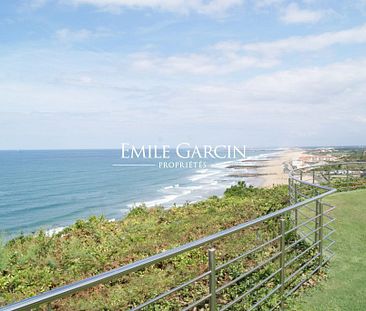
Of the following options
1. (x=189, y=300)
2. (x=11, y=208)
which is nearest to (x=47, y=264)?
(x=189, y=300)

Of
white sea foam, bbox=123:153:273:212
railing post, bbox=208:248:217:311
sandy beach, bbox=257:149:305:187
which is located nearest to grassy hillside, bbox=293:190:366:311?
railing post, bbox=208:248:217:311

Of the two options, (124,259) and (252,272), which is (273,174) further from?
(252,272)

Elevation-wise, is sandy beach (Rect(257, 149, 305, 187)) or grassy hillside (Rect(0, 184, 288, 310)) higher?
grassy hillside (Rect(0, 184, 288, 310))

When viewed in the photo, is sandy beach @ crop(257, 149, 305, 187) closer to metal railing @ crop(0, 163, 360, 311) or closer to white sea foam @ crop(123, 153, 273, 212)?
white sea foam @ crop(123, 153, 273, 212)

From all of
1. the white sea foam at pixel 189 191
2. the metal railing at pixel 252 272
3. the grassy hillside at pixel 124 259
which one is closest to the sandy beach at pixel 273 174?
the white sea foam at pixel 189 191

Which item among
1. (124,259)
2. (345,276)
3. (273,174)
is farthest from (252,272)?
(273,174)

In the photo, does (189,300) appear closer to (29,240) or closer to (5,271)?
(5,271)

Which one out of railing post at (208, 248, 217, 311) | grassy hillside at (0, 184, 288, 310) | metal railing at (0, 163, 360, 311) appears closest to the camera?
metal railing at (0, 163, 360, 311)

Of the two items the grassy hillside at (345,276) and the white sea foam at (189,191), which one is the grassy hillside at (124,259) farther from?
the white sea foam at (189,191)
